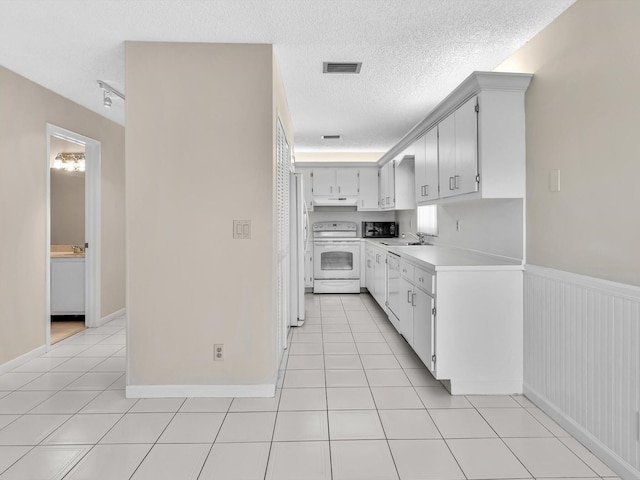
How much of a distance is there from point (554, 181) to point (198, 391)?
2.66m

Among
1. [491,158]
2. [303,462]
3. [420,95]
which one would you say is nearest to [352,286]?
[420,95]

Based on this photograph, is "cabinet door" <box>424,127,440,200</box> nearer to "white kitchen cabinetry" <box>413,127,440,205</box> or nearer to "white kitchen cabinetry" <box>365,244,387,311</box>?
"white kitchen cabinetry" <box>413,127,440,205</box>

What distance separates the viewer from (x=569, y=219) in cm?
235

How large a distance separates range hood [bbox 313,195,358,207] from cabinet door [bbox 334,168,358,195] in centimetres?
8

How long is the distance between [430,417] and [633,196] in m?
1.60

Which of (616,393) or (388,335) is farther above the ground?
(616,393)

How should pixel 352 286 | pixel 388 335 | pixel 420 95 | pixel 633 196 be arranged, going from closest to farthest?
pixel 633 196 → pixel 420 95 → pixel 388 335 → pixel 352 286

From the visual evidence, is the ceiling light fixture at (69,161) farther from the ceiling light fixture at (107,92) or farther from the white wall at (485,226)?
the white wall at (485,226)

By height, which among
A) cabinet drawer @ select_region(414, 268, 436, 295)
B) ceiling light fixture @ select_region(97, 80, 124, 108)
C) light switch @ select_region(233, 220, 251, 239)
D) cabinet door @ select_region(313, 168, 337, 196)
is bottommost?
cabinet drawer @ select_region(414, 268, 436, 295)

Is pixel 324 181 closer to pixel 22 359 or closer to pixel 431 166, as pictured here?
pixel 431 166

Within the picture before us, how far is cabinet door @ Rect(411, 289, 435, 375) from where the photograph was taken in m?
2.88

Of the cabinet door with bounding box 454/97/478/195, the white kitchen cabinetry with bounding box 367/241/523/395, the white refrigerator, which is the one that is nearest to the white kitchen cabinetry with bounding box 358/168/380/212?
the white refrigerator

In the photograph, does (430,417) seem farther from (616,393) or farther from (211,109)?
(211,109)

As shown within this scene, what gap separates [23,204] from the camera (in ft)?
11.3
